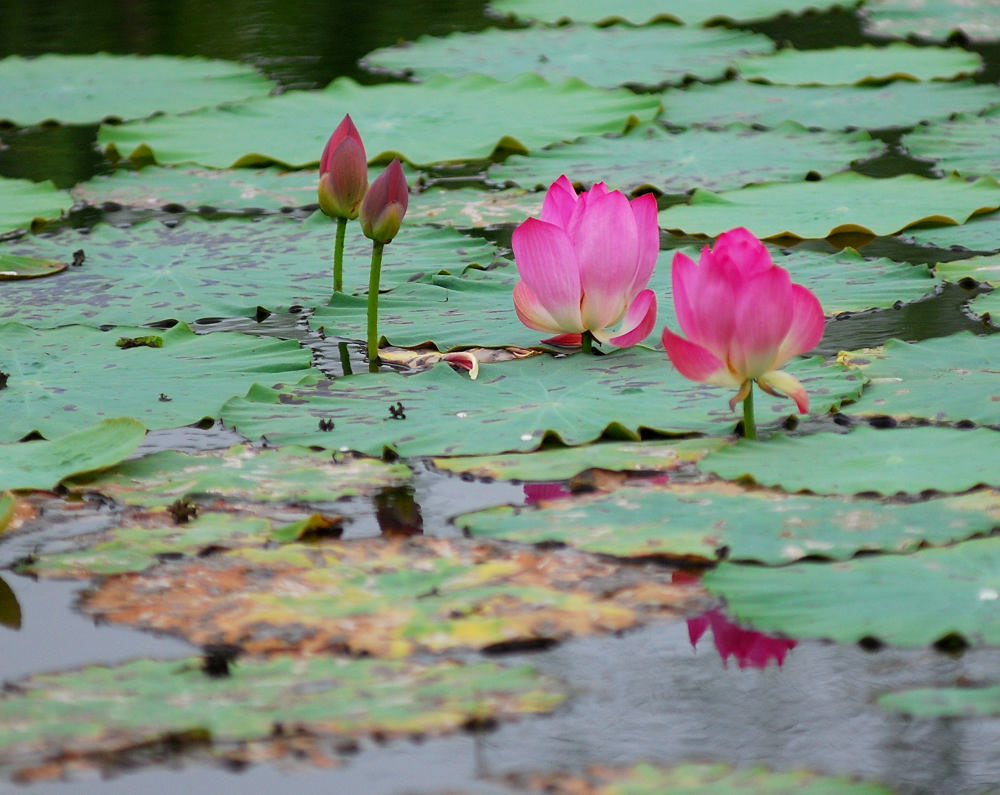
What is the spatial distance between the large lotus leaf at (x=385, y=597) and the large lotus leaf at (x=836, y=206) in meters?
1.43

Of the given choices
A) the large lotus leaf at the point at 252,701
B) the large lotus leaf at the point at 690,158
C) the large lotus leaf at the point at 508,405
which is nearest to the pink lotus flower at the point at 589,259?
the large lotus leaf at the point at 508,405

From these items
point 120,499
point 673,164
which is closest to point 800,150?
point 673,164

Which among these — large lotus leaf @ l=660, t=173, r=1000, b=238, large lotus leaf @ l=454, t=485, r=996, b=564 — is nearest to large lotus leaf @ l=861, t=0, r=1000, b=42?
large lotus leaf @ l=660, t=173, r=1000, b=238

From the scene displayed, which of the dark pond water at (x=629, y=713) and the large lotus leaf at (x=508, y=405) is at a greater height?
the large lotus leaf at (x=508, y=405)

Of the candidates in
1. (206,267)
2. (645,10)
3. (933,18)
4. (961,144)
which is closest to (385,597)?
(206,267)

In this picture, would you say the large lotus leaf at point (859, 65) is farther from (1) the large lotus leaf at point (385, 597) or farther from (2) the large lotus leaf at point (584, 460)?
(1) the large lotus leaf at point (385, 597)

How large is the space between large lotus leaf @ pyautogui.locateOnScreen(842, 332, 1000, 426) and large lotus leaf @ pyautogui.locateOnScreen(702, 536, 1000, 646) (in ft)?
1.46

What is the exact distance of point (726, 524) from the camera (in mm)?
1475

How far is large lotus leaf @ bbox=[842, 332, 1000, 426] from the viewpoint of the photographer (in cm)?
178

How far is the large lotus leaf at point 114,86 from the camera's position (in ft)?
14.1

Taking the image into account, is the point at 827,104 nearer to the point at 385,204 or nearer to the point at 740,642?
the point at 385,204

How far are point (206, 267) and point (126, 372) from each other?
0.61m

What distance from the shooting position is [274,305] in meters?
2.43

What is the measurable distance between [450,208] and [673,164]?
2.12ft
